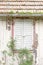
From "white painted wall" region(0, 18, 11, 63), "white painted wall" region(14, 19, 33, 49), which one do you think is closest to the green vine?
"white painted wall" region(14, 19, 33, 49)

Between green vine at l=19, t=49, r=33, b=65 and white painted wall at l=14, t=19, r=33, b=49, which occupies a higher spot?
white painted wall at l=14, t=19, r=33, b=49

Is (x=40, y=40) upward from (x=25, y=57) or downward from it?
upward

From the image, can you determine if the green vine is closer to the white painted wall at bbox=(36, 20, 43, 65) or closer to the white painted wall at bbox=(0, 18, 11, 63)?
the white painted wall at bbox=(36, 20, 43, 65)

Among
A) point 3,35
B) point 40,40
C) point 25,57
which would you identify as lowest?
point 25,57

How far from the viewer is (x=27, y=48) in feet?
28.5

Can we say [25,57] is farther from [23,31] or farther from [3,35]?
[3,35]

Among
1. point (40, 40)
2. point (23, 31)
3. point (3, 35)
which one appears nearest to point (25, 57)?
point (40, 40)

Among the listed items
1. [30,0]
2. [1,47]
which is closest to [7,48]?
[1,47]

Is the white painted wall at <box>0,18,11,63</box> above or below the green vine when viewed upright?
above

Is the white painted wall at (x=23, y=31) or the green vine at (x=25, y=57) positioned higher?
the white painted wall at (x=23, y=31)

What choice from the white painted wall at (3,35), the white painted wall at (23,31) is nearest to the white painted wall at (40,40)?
the white painted wall at (23,31)

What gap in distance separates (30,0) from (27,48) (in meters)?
1.93

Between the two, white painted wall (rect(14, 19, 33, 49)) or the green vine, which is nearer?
the green vine

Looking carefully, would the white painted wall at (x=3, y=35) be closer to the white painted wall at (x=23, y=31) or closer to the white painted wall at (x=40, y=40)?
the white painted wall at (x=23, y=31)
